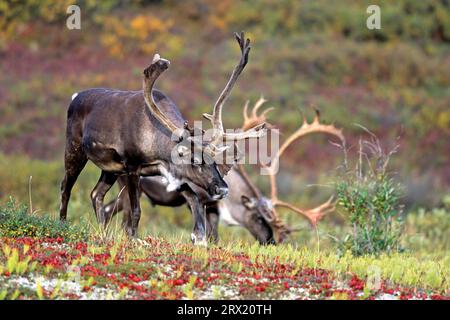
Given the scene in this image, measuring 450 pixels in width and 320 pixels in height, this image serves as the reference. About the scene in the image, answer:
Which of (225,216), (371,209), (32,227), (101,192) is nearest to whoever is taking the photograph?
(32,227)

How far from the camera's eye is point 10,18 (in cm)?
2267

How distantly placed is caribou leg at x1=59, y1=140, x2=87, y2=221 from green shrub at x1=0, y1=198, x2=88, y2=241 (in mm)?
1477

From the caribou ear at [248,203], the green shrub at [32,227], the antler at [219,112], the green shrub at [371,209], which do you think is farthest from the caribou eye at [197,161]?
the caribou ear at [248,203]

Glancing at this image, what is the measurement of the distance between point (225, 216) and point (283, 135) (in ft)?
16.9

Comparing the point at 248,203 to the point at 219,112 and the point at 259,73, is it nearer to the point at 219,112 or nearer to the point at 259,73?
the point at 219,112

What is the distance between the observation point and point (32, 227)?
944cm

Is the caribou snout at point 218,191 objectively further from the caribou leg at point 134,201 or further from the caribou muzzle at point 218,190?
the caribou leg at point 134,201

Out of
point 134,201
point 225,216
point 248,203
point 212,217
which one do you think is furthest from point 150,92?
point 248,203

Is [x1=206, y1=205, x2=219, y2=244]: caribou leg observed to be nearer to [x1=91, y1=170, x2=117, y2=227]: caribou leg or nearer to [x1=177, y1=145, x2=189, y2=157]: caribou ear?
[x1=91, y1=170, x2=117, y2=227]: caribou leg

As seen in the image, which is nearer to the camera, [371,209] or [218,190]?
[218,190]

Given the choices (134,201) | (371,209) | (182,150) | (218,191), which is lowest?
(371,209)

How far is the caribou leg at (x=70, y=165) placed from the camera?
11.2 metres
